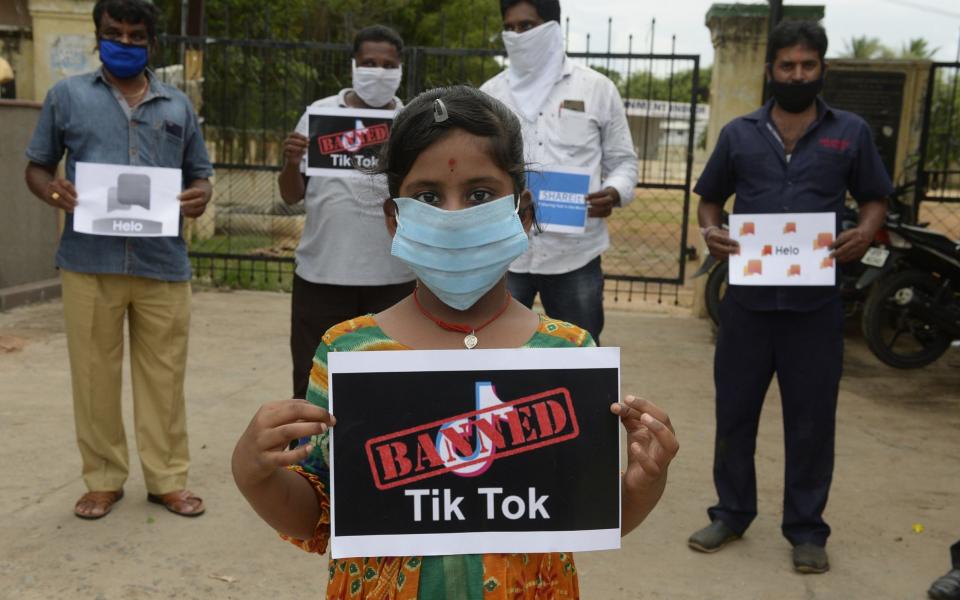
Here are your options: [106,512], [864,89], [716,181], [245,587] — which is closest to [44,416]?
[106,512]

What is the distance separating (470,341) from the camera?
177cm

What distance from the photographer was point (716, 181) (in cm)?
408

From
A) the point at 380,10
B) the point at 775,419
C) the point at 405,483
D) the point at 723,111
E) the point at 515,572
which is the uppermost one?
the point at 380,10

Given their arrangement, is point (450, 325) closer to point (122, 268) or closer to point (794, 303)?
point (794, 303)

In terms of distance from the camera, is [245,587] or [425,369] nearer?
[425,369]

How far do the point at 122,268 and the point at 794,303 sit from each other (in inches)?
103

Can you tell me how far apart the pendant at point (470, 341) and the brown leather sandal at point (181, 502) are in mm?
2725

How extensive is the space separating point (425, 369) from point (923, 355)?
243 inches

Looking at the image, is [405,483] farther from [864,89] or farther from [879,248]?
[864,89]

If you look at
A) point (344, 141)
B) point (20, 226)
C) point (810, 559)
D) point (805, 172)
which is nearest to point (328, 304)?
point (344, 141)

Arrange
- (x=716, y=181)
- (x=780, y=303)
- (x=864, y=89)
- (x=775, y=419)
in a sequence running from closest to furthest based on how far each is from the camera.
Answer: (x=780, y=303)
(x=716, y=181)
(x=775, y=419)
(x=864, y=89)

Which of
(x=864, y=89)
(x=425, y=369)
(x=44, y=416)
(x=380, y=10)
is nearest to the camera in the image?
(x=425, y=369)

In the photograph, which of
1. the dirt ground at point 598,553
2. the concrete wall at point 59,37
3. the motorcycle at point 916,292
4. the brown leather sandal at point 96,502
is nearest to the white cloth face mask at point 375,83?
the dirt ground at point 598,553

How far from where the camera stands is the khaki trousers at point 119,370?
4023mm
